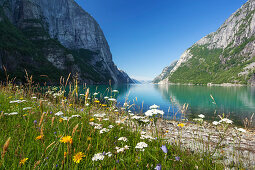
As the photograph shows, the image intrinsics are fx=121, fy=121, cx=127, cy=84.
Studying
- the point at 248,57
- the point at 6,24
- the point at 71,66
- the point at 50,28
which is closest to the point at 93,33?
the point at 50,28

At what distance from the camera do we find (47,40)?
116 m

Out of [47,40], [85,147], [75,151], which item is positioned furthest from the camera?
[47,40]

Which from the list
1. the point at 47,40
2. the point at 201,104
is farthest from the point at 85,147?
the point at 47,40

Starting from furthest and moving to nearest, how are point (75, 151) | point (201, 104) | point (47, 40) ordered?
point (47, 40) < point (201, 104) < point (75, 151)

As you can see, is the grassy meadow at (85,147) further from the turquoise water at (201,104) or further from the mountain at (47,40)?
the mountain at (47,40)

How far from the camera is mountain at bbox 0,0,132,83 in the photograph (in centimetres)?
7838

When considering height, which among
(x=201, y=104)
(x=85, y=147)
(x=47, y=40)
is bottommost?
(x=201, y=104)

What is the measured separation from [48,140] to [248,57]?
26048 cm

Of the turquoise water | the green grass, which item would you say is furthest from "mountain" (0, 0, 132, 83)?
the green grass

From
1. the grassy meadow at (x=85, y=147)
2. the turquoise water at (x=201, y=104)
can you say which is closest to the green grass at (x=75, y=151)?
the grassy meadow at (x=85, y=147)

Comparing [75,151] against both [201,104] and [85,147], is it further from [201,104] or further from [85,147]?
[201,104]

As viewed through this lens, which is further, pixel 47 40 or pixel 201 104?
pixel 47 40

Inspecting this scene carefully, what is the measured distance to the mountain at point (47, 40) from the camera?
78.4 meters

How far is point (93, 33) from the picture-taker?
19262 cm
